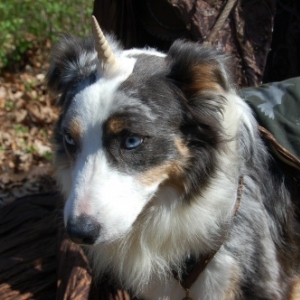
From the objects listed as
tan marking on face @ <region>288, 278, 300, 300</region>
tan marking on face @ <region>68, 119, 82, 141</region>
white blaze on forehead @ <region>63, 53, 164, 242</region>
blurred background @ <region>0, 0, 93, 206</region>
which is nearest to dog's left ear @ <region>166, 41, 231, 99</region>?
white blaze on forehead @ <region>63, 53, 164, 242</region>

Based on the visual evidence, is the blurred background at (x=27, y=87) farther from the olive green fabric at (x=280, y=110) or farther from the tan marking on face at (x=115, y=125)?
the tan marking on face at (x=115, y=125)

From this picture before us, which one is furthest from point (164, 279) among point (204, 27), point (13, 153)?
point (13, 153)

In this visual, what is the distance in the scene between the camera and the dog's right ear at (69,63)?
2910mm

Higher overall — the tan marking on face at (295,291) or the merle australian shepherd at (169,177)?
the merle australian shepherd at (169,177)

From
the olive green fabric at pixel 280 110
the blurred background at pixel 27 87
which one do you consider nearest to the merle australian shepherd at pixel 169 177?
the olive green fabric at pixel 280 110

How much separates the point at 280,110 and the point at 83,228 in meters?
1.32

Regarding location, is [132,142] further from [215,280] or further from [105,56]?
[215,280]

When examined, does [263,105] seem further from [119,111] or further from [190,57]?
[119,111]

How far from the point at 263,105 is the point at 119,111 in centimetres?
95

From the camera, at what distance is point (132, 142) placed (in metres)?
2.60

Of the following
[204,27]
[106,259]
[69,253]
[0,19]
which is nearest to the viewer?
[106,259]

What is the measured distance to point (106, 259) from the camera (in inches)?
124

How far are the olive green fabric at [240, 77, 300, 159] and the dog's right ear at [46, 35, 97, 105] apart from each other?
815 millimetres

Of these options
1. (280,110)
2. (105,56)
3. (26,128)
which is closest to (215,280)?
(280,110)
